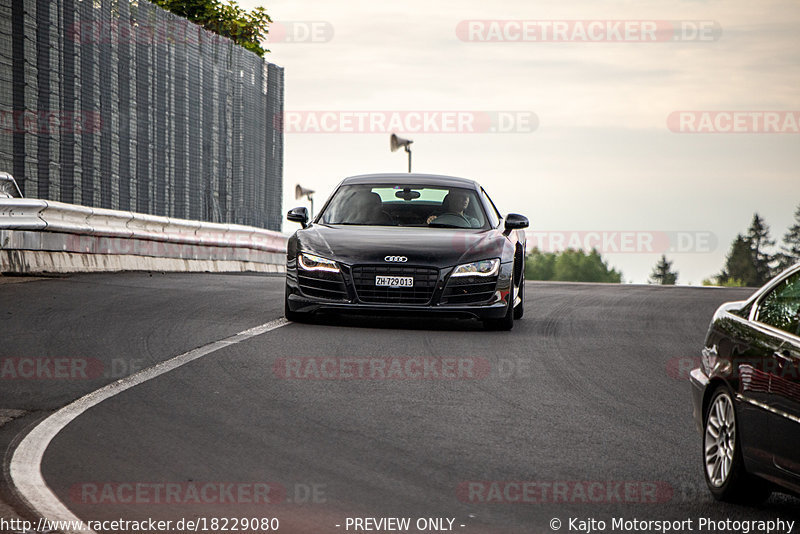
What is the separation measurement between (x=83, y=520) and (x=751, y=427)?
310cm

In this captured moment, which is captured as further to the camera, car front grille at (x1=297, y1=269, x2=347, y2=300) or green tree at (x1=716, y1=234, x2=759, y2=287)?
green tree at (x1=716, y1=234, x2=759, y2=287)

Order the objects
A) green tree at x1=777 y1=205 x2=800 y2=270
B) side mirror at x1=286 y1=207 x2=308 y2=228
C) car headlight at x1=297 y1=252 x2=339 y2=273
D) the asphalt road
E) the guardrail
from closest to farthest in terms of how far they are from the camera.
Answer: the asphalt road, car headlight at x1=297 y1=252 x2=339 y2=273, side mirror at x1=286 y1=207 x2=308 y2=228, the guardrail, green tree at x1=777 y1=205 x2=800 y2=270

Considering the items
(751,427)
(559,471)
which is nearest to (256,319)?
(559,471)

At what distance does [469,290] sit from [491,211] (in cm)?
190

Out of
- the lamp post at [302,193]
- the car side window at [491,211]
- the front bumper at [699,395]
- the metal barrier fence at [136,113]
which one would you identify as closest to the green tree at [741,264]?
the lamp post at [302,193]

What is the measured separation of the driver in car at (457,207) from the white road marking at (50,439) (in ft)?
11.4

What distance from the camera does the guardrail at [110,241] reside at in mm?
17875

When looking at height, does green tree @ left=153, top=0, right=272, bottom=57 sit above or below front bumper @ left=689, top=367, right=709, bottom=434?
above

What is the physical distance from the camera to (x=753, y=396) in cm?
590

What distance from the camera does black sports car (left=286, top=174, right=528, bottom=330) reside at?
41.0 ft

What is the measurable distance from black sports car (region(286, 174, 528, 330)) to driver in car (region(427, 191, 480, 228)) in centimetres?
6

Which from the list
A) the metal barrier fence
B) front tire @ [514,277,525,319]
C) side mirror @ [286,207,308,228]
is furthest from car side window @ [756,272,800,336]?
the metal barrier fence

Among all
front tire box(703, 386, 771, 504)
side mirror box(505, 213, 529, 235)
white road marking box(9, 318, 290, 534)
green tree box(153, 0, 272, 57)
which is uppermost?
green tree box(153, 0, 272, 57)

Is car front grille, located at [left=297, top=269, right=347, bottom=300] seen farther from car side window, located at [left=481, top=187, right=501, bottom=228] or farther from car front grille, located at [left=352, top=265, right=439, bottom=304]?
car side window, located at [left=481, top=187, right=501, bottom=228]
